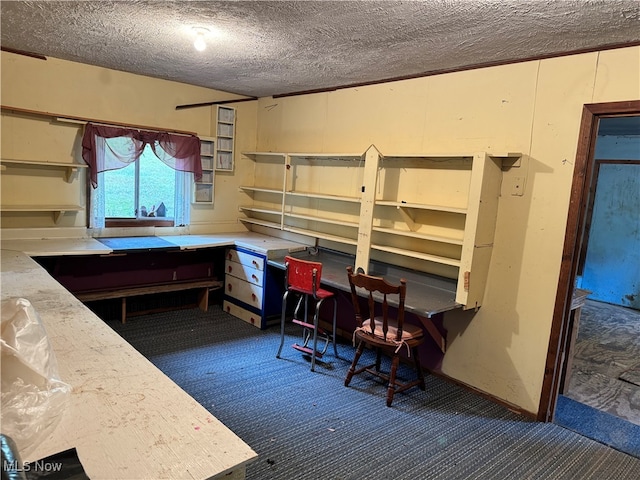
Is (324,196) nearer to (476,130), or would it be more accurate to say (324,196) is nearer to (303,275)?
(303,275)

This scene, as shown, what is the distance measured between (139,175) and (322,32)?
2767 millimetres

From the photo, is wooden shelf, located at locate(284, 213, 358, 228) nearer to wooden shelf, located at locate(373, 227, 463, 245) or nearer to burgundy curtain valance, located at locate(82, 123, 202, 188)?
wooden shelf, located at locate(373, 227, 463, 245)

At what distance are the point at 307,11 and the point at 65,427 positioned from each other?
82.1 inches

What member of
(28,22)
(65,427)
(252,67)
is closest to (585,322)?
(252,67)

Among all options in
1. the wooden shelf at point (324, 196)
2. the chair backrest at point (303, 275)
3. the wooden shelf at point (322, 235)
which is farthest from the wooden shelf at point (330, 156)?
the chair backrest at point (303, 275)

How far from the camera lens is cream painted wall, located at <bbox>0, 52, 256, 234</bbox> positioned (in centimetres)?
374

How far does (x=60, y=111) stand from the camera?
395cm

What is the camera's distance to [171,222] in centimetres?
478

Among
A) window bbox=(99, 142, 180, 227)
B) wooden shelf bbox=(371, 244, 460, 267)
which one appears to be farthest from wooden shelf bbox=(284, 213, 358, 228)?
window bbox=(99, 142, 180, 227)

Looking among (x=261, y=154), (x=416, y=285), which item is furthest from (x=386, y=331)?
(x=261, y=154)

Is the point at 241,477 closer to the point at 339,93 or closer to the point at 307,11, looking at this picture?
the point at 307,11

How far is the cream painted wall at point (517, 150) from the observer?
2721 millimetres

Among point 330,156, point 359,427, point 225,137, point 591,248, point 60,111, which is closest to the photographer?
point 359,427

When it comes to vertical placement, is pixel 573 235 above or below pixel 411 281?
above
